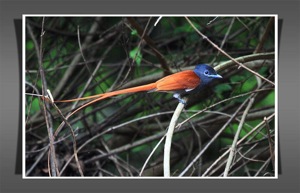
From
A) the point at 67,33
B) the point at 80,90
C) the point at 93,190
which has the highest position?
the point at 67,33

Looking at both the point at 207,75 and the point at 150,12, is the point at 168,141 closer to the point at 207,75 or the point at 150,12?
the point at 207,75

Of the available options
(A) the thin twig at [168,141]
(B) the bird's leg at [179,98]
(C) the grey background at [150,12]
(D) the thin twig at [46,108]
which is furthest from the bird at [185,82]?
(D) the thin twig at [46,108]

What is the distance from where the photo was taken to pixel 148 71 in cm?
348

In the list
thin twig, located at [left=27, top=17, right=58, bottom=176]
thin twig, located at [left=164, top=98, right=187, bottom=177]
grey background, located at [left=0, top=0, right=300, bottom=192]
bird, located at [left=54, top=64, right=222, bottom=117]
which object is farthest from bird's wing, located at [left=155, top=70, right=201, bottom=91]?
thin twig, located at [left=27, top=17, right=58, bottom=176]

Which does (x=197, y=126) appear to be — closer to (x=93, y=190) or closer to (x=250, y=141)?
(x=250, y=141)

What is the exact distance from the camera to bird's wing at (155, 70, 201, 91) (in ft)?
11.1

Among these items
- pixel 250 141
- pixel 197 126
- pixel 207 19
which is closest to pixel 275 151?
pixel 250 141

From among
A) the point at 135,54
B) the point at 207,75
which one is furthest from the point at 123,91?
the point at 207,75

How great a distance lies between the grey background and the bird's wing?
293mm

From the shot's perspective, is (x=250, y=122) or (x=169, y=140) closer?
(x=169, y=140)

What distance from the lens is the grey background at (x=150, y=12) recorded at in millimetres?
3402

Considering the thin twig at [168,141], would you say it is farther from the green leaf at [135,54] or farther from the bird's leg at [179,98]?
the green leaf at [135,54]

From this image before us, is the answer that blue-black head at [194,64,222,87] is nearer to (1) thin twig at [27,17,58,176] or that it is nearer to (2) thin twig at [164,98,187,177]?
(2) thin twig at [164,98,187,177]

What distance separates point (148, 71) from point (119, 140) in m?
0.36
